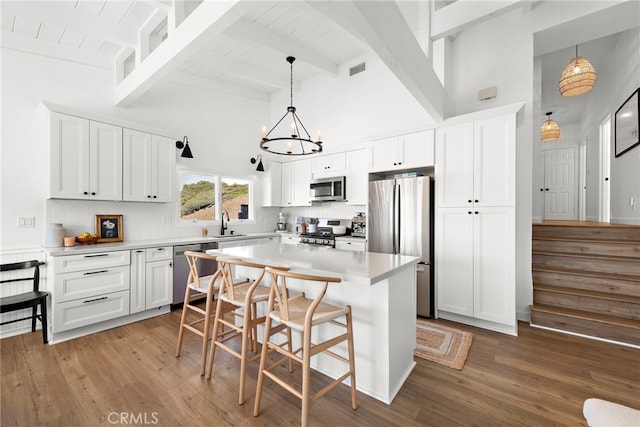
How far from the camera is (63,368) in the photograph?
2.26 metres

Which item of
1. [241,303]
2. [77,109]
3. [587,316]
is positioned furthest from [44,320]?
[587,316]

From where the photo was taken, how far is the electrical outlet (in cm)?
302

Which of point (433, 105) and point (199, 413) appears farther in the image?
point (433, 105)

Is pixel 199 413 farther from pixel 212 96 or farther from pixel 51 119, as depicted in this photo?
pixel 212 96

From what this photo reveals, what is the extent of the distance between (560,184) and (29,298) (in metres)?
10.5

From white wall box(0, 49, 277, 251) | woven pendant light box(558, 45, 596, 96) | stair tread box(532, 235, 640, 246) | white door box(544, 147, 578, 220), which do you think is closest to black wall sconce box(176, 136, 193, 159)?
white wall box(0, 49, 277, 251)

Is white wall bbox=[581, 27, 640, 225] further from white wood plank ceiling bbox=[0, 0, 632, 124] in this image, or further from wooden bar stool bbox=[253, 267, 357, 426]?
wooden bar stool bbox=[253, 267, 357, 426]

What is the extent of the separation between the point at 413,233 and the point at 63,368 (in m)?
3.62

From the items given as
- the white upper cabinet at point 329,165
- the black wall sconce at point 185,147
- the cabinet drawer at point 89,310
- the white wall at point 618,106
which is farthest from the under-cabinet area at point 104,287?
the white wall at point 618,106

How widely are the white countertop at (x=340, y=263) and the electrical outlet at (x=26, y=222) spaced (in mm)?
2250

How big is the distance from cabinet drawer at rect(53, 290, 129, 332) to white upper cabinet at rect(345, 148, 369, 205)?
10.5 ft

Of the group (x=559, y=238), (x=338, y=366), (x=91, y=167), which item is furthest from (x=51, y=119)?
(x=559, y=238)

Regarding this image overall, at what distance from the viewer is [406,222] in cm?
345

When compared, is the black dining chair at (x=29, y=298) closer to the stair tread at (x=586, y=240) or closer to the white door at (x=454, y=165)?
the white door at (x=454, y=165)
